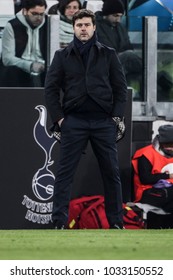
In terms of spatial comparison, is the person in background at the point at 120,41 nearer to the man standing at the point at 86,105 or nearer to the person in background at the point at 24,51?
the person in background at the point at 24,51

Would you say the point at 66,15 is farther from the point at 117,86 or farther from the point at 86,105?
the point at 86,105

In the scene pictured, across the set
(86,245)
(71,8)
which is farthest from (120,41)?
(86,245)

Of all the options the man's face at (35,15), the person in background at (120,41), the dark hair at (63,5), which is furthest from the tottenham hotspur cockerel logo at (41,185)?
the dark hair at (63,5)

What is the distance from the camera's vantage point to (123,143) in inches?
547

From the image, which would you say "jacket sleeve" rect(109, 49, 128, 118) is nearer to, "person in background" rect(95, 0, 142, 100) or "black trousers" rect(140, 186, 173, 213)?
"black trousers" rect(140, 186, 173, 213)

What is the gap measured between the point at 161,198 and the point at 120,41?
200 cm

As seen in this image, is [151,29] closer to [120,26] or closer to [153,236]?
[120,26]

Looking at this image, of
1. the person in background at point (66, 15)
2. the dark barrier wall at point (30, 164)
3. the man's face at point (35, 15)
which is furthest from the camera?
the person in background at point (66, 15)

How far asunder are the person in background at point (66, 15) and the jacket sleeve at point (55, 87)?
2.60 m

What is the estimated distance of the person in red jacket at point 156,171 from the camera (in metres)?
13.4

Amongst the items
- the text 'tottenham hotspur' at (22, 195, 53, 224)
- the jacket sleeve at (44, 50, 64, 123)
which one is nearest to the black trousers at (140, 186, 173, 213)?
the text 'tottenham hotspur' at (22, 195, 53, 224)

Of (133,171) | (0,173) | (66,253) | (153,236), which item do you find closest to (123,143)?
(133,171)

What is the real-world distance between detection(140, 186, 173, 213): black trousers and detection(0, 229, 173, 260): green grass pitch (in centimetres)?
243
